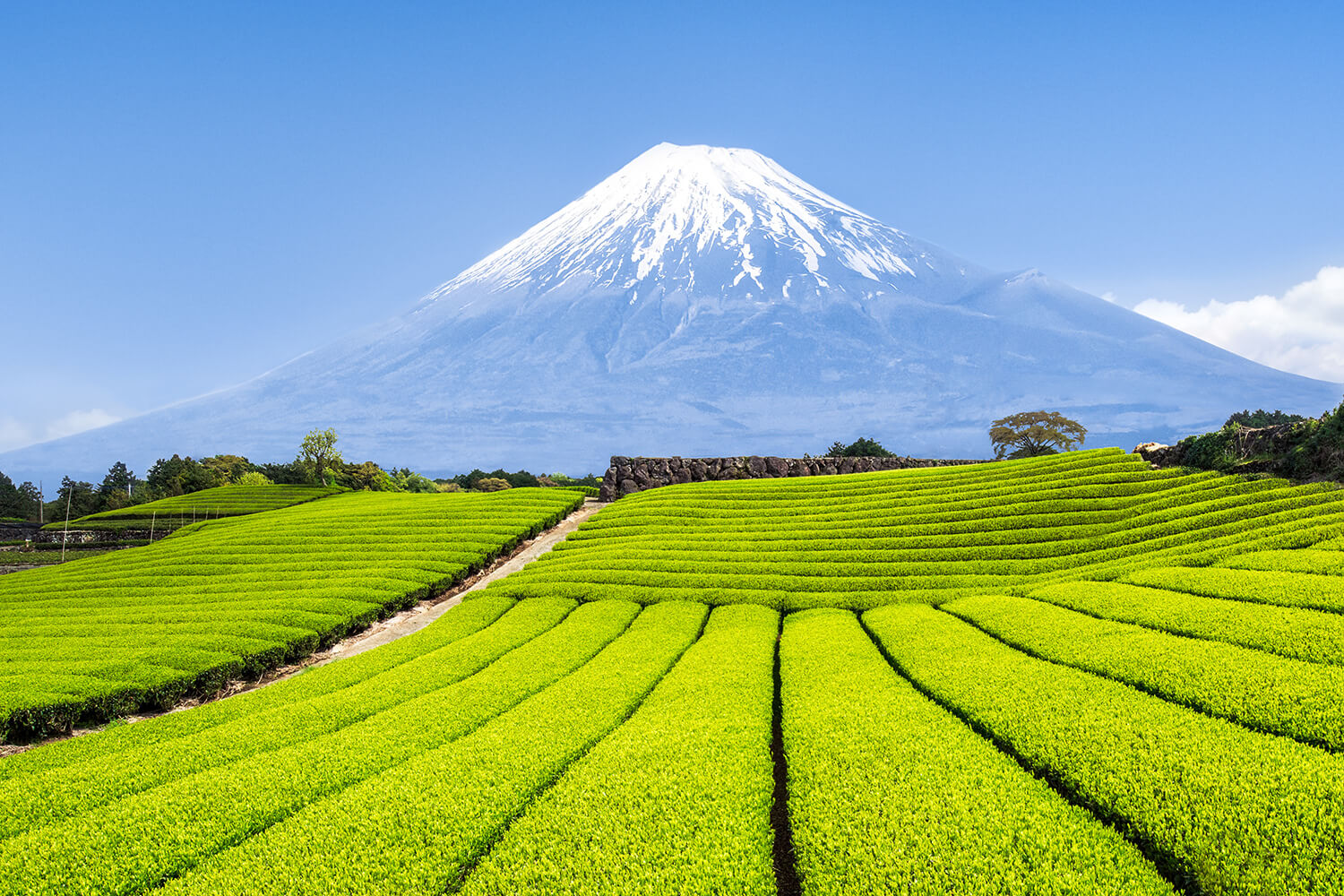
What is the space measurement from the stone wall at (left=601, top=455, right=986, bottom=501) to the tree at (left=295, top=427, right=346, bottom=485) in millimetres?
29294

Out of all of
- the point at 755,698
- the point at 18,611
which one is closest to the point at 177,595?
the point at 18,611

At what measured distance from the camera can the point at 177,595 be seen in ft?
63.1

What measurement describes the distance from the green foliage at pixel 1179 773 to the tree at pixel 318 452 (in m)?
54.5

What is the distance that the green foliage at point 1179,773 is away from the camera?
14.5 feet

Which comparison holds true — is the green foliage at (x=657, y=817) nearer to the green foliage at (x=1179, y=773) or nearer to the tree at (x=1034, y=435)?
the green foliage at (x=1179, y=773)

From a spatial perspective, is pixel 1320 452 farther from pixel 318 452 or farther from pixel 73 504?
pixel 73 504

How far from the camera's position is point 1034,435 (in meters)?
62.8

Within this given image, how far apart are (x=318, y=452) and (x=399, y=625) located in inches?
1647

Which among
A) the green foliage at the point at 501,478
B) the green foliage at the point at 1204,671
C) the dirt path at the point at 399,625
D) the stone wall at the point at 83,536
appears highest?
the green foliage at the point at 501,478

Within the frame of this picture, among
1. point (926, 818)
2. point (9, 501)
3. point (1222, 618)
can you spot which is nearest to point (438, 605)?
point (926, 818)

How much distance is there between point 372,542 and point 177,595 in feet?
22.8

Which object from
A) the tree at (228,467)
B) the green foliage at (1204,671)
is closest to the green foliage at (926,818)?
the green foliage at (1204,671)

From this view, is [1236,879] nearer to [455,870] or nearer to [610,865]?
[610,865]

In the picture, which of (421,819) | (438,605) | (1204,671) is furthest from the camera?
(438,605)
